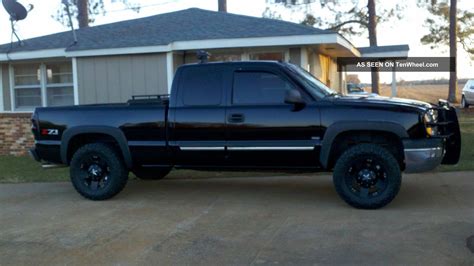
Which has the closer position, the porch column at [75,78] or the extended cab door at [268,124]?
the extended cab door at [268,124]

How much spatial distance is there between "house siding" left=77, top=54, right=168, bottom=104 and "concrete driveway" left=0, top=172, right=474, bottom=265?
5.14 meters

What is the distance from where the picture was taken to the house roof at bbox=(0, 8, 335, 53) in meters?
13.0

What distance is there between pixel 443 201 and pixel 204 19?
9936 mm

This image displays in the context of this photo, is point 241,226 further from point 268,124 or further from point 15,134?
point 15,134

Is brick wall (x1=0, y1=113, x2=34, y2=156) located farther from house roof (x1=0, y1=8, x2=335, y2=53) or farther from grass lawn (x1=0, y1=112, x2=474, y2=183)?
house roof (x1=0, y1=8, x2=335, y2=53)

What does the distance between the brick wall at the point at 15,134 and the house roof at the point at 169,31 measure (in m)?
1.77

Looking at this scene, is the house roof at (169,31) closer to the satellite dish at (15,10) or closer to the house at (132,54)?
the house at (132,54)

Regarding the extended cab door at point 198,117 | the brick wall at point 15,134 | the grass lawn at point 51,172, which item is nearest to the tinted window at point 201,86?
the extended cab door at point 198,117

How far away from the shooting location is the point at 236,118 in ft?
23.7

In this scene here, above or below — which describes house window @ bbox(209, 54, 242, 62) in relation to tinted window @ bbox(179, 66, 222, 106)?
above

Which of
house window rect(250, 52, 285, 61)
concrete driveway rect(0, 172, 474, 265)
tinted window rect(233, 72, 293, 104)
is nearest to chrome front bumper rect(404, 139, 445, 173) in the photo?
concrete driveway rect(0, 172, 474, 265)

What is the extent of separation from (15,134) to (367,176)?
34.0 ft

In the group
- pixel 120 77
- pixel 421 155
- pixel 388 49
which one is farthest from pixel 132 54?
pixel 388 49

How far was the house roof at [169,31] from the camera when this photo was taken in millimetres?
12969
